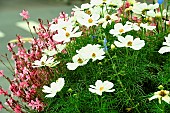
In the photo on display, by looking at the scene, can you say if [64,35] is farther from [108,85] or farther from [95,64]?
[108,85]

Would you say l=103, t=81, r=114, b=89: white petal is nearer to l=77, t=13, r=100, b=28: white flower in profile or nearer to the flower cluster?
the flower cluster

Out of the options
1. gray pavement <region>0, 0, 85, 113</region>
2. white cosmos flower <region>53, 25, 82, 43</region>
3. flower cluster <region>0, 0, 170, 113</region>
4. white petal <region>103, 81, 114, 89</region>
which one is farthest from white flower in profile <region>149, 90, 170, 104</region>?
gray pavement <region>0, 0, 85, 113</region>

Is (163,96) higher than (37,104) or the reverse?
higher

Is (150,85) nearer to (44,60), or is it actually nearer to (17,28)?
(44,60)

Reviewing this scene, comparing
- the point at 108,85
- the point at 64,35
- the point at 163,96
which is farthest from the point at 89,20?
the point at 163,96

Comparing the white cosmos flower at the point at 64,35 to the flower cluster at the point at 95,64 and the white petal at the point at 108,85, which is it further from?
the white petal at the point at 108,85

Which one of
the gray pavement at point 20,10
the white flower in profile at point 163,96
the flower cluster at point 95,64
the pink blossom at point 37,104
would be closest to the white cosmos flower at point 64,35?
the flower cluster at point 95,64
